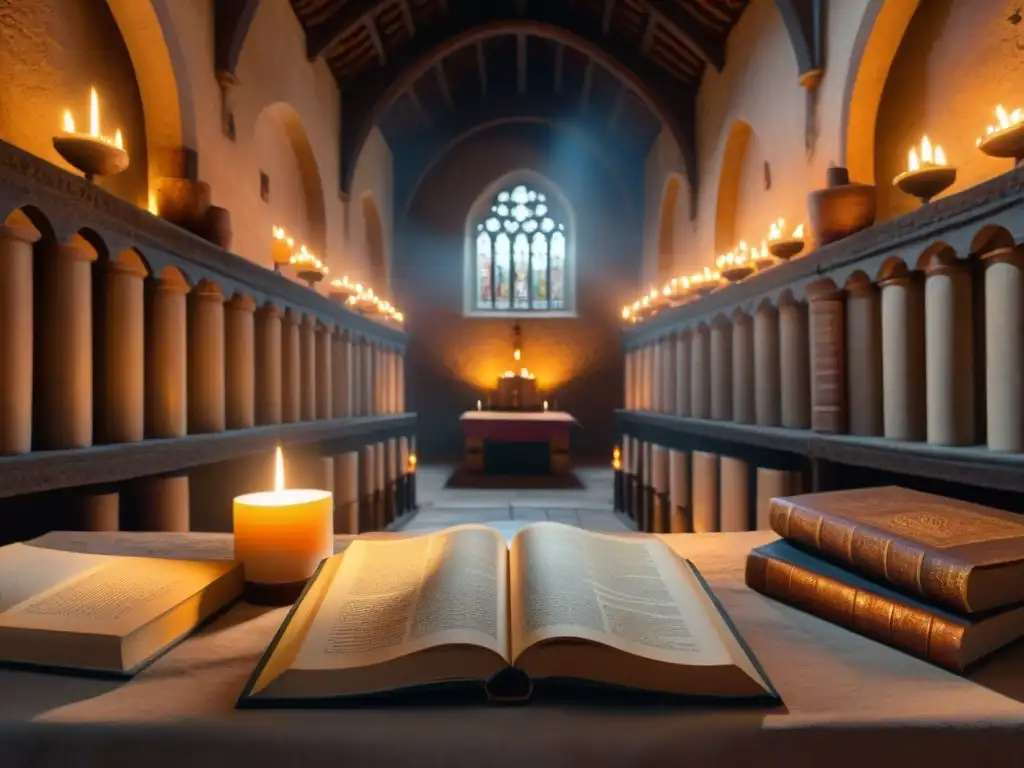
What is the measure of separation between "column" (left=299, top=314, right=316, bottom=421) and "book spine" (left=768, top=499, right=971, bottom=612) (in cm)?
269

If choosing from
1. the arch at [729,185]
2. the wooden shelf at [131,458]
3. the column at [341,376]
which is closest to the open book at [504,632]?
the wooden shelf at [131,458]

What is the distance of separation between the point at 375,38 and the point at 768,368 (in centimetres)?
603

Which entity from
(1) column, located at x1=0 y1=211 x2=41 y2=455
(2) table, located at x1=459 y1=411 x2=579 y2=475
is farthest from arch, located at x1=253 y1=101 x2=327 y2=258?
(1) column, located at x1=0 y1=211 x2=41 y2=455

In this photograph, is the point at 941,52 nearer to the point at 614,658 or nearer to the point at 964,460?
the point at 964,460

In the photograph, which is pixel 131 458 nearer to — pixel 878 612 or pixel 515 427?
pixel 878 612

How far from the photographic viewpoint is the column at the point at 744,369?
2957 millimetres

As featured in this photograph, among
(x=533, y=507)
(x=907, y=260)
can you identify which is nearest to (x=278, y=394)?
(x=907, y=260)

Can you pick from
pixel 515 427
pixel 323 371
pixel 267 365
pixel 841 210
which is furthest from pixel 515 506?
pixel 841 210

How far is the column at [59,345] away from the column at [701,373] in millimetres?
2669

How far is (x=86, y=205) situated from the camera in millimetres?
1692

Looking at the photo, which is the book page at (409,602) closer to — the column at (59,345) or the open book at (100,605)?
the open book at (100,605)

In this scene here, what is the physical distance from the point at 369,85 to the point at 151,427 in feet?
21.6

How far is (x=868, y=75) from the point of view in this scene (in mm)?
3982

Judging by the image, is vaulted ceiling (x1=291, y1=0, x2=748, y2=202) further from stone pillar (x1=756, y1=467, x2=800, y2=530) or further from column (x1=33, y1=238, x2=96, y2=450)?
column (x1=33, y1=238, x2=96, y2=450)
